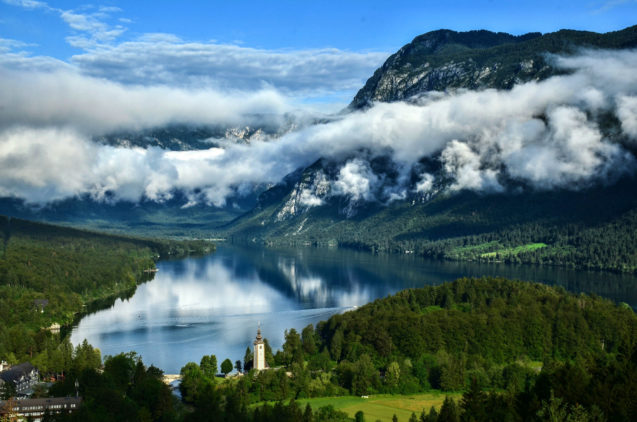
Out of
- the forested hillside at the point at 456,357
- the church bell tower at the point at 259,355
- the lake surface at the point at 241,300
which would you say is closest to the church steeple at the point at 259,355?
the church bell tower at the point at 259,355

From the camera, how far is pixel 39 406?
205 ft

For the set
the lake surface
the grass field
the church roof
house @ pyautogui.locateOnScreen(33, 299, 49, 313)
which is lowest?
the grass field

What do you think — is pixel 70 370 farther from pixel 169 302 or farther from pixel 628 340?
pixel 169 302

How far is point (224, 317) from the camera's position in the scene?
399ft

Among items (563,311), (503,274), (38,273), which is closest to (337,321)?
(563,311)

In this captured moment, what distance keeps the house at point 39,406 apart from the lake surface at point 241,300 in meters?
21.7

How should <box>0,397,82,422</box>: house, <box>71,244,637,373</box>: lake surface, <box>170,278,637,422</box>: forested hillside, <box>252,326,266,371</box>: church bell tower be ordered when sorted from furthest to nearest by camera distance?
<box>71,244,637,373</box>: lake surface, <box>252,326,266,371</box>: church bell tower, <box>0,397,82,422</box>: house, <box>170,278,637,422</box>: forested hillside

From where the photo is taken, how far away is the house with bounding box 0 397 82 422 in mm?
60656

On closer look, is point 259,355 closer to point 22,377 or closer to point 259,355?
point 259,355

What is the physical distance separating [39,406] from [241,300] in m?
79.7

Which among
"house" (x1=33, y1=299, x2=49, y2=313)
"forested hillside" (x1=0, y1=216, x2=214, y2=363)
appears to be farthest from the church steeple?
"house" (x1=33, y1=299, x2=49, y2=313)

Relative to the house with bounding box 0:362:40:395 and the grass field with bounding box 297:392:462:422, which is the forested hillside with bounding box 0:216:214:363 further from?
the grass field with bounding box 297:392:462:422

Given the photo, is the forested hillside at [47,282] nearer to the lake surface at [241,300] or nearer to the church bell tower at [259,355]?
the lake surface at [241,300]

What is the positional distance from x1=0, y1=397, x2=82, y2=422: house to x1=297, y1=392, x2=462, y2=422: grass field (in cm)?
2006
